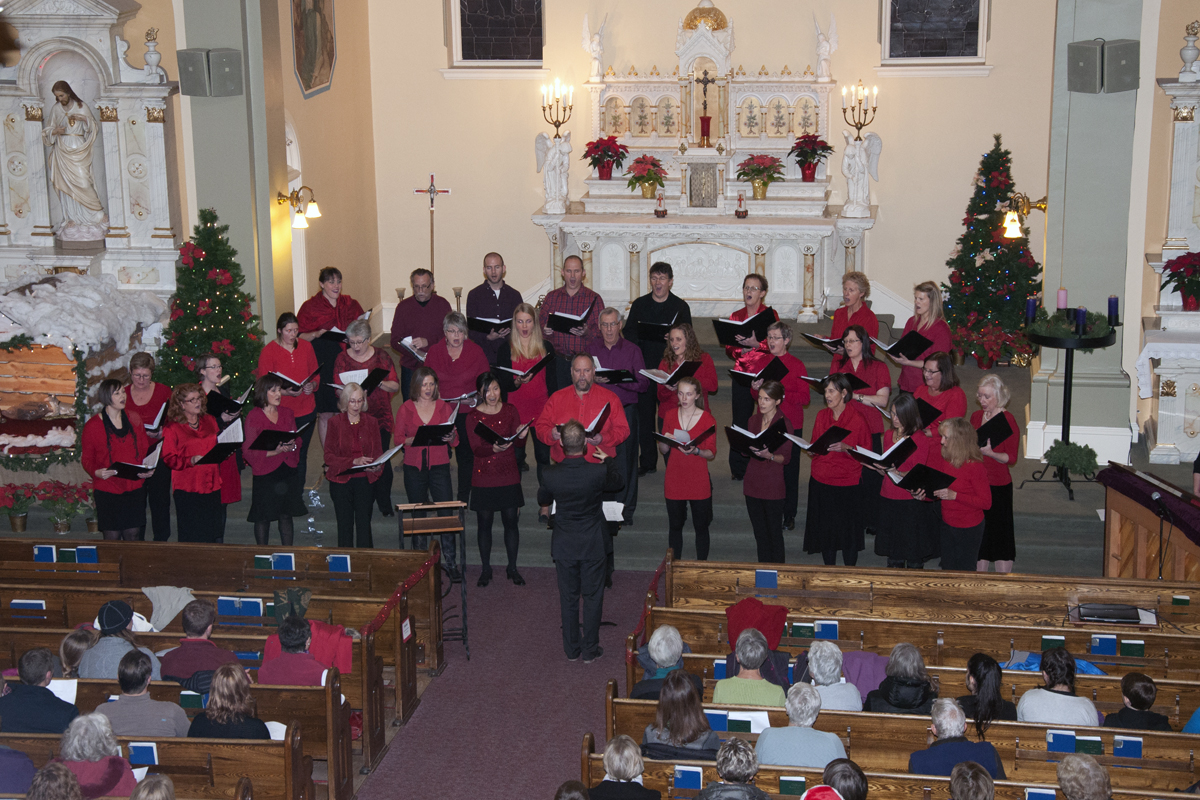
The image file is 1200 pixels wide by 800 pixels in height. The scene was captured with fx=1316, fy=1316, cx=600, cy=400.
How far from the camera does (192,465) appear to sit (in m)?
8.94

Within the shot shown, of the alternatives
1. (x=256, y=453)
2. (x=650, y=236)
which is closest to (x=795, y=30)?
(x=650, y=236)

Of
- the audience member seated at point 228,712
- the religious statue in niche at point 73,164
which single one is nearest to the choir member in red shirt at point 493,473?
the audience member seated at point 228,712

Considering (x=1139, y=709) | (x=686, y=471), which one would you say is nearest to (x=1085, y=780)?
(x=1139, y=709)

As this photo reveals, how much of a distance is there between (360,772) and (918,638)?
3071mm

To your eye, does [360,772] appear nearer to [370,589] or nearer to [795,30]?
[370,589]

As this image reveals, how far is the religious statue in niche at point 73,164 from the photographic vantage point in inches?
465

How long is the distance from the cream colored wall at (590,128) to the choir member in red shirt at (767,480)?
730 cm

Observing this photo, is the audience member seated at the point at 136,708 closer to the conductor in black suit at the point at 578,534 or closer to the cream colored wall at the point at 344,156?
the conductor in black suit at the point at 578,534

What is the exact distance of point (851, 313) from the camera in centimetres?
991

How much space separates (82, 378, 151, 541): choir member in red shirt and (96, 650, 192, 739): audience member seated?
3054 mm

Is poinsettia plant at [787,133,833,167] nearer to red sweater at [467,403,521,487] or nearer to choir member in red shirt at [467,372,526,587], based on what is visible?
choir member in red shirt at [467,372,526,587]

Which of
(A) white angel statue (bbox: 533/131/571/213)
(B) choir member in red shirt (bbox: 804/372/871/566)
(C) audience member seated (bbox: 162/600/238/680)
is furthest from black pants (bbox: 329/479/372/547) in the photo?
(A) white angel statue (bbox: 533/131/571/213)

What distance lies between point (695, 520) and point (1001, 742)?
3.51 metres

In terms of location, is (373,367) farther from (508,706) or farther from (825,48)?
(825,48)
